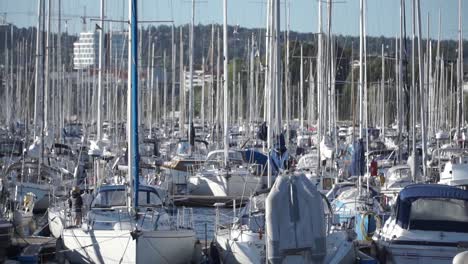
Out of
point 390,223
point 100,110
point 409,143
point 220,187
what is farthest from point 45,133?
point 390,223

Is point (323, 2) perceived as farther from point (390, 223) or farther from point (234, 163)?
point (390, 223)

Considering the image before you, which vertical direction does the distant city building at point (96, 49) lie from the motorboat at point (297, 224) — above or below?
above

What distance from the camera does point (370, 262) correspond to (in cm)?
2355

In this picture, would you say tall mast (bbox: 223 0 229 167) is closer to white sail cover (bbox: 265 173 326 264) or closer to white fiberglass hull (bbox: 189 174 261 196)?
white fiberglass hull (bbox: 189 174 261 196)

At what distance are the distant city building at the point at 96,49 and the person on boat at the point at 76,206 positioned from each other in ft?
40.2

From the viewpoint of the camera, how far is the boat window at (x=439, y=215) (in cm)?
2333

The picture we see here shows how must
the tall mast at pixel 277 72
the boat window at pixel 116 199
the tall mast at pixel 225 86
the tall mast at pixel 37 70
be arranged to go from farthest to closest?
the tall mast at pixel 225 86 < the tall mast at pixel 37 70 < the boat window at pixel 116 199 < the tall mast at pixel 277 72

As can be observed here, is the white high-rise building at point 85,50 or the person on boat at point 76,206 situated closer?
the person on boat at point 76,206

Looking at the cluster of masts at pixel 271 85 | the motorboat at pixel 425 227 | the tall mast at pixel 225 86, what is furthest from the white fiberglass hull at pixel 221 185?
the motorboat at pixel 425 227

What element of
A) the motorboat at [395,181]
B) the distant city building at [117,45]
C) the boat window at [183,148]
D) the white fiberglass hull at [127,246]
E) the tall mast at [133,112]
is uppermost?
the distant city building at [117,45]

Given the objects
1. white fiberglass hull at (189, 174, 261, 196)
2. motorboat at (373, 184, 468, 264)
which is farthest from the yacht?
white fiberglass hull at (189, 174, 261, 196)

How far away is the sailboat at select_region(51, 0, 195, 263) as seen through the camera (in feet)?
76.3

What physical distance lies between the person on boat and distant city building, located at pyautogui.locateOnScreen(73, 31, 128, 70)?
12266mm

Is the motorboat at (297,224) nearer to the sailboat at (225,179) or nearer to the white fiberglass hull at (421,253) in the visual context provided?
the white fiberglass hull at (421,253)
